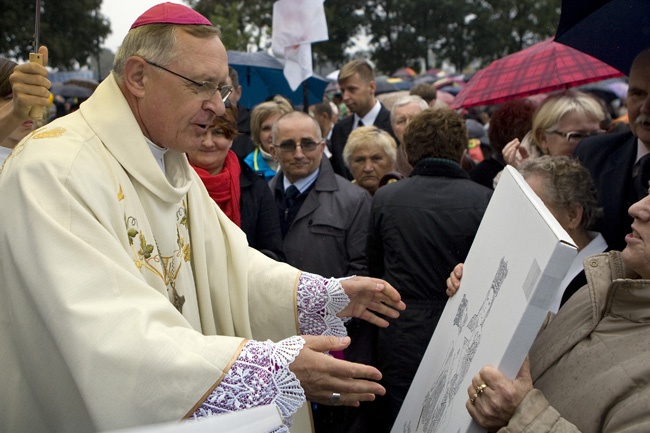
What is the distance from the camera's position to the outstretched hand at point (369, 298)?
2.99m

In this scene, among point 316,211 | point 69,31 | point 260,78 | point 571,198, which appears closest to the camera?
point 571,198

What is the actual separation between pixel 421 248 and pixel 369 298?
106 cm

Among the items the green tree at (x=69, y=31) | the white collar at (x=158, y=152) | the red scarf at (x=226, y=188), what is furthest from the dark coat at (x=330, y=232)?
the green tree at (x=69, y=31)

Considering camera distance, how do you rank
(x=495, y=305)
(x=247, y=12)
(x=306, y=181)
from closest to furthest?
(x=495, y=305) → (x=306, y=181) → (x=247, y=12)

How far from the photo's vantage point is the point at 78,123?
8.36 feet

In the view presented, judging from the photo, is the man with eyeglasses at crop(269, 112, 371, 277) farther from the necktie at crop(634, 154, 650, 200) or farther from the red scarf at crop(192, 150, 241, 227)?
the necktie at crop(634, 154, 650, 200)

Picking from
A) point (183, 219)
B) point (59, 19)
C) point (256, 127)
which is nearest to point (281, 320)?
point (183, 219)

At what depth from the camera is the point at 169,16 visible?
2.64 meters

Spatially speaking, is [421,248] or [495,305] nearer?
[495,305]

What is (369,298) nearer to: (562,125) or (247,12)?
(562,125)

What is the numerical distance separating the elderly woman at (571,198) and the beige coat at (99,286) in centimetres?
151

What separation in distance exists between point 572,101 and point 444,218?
1.13 meters

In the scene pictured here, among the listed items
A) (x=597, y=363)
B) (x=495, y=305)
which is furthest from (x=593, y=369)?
(x=495, y=305)

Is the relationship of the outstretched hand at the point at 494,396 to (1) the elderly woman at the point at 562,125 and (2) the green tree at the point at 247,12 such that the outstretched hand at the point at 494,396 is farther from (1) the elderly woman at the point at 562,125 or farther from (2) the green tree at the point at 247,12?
(2) the green tree at the point at 247,12
